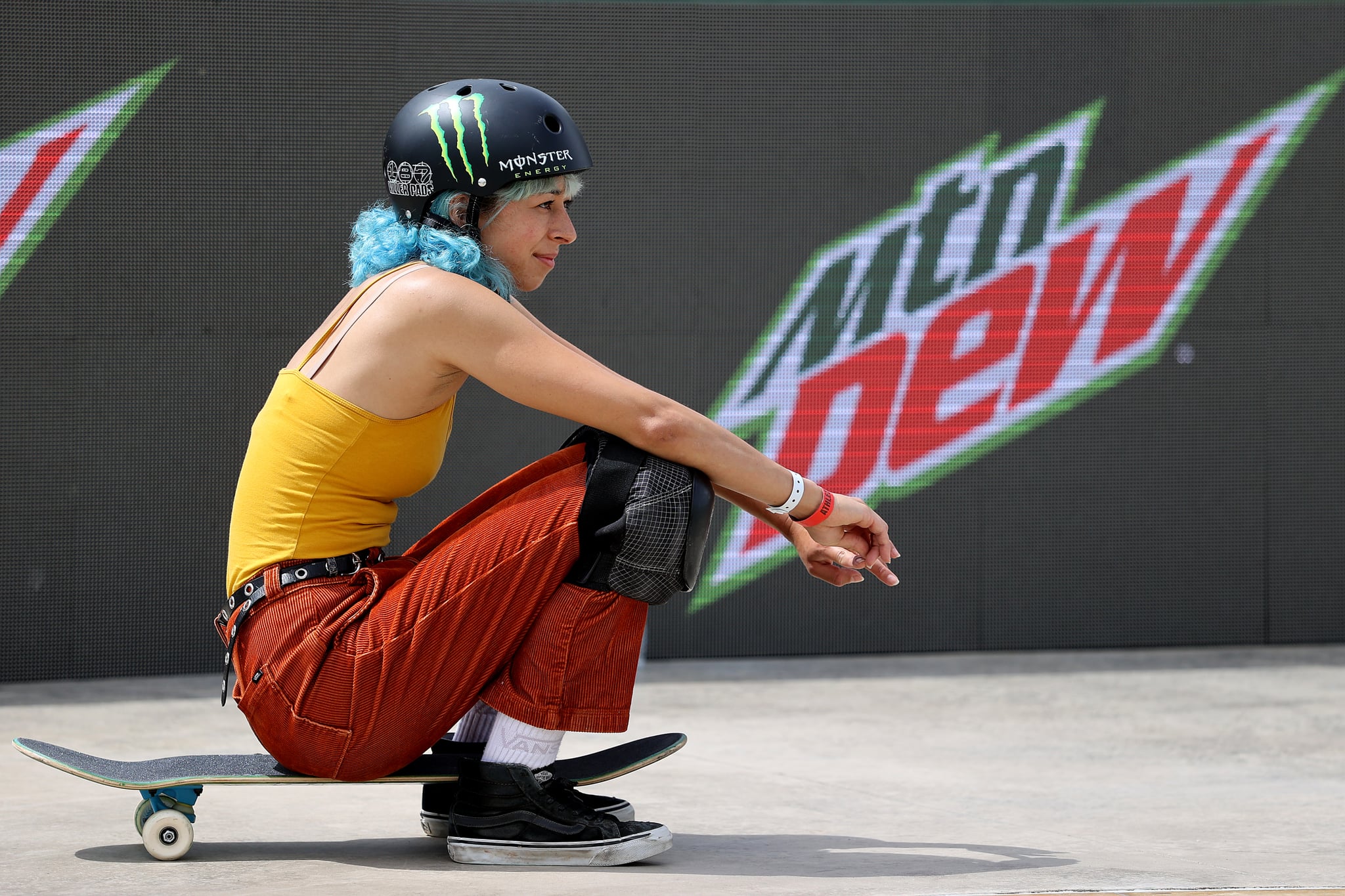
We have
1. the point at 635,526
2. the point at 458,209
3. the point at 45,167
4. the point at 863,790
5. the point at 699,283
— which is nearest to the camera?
the point at 635,526

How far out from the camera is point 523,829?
2.73 meters

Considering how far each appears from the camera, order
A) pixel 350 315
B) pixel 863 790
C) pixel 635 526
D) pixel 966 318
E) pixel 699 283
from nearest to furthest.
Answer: pixel 635 526, pixel 350 315, pixel 863 790, pixel 699 283, pixel 966 318

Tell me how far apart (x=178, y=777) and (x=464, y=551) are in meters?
0.61

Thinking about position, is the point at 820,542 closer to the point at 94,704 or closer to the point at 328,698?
the point at 328,698

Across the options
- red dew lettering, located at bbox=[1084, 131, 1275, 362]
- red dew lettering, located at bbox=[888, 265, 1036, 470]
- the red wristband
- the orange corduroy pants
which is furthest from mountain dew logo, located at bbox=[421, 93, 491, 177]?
red dew lettering, located at bbox=[1084, 131, 1275, 362]

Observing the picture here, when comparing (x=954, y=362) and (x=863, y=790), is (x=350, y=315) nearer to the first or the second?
(x=863, y=790)

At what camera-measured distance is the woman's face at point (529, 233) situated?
2893mm

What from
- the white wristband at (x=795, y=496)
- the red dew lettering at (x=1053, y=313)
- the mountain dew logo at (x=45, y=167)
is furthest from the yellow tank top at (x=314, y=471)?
the red dew lettering at (x=1053, y=313)

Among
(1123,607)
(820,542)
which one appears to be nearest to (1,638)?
(820,542)

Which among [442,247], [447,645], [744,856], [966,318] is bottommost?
[744,856]

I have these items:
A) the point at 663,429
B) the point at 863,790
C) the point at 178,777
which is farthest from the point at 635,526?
the point at 863,790

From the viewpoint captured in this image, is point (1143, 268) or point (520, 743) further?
point (1143, 268)

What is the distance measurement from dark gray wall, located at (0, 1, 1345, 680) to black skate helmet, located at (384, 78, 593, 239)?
2.31m

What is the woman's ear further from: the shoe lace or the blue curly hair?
the shoe lace
